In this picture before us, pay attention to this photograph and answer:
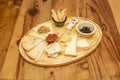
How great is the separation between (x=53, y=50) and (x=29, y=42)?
152mm

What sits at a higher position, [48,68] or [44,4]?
[44,4]

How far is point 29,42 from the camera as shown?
105cm

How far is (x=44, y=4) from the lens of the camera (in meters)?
1.35

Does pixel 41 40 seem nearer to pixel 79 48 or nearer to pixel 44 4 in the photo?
pixel 79 48

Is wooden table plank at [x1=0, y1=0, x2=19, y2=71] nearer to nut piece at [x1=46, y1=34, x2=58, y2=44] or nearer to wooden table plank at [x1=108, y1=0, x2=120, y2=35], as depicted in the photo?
nut piece at [x1=46, y1=34, x2=58, y2=44]

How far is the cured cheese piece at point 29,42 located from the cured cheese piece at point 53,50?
78 mm

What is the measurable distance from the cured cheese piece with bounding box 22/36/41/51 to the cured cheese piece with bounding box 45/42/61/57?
0.26ft

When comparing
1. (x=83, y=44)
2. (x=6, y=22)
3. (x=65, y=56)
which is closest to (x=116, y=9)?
(x=83, y=44)

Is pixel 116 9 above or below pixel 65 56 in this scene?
above

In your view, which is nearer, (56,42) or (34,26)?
(56,42)

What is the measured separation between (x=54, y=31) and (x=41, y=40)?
0.34 feet

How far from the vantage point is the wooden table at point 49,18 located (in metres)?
0.92

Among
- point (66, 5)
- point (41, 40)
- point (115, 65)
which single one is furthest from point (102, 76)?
point (66, 5)

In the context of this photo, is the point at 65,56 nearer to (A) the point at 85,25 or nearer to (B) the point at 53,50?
(B) the point at 53,50
